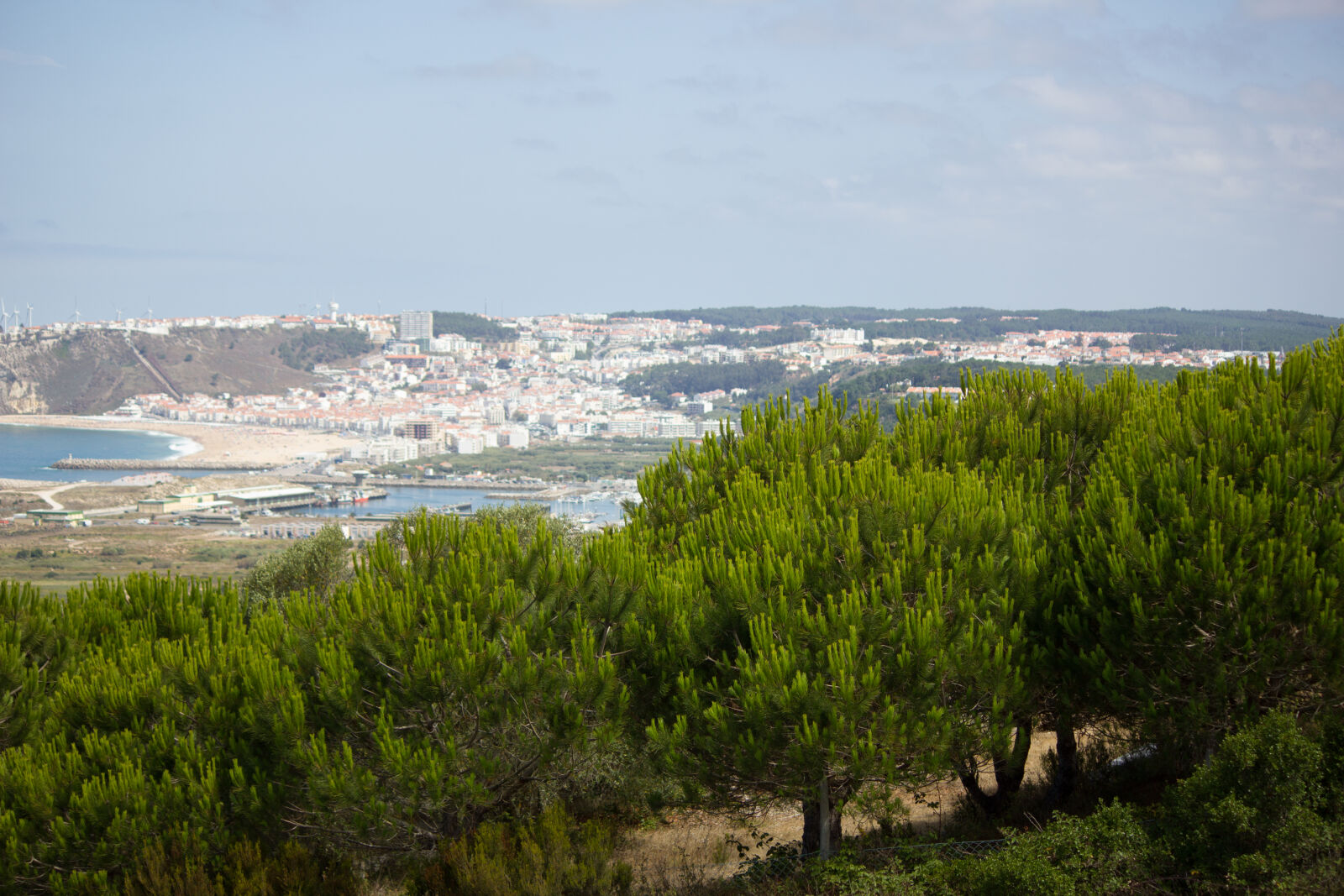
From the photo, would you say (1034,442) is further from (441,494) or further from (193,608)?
(441,494)

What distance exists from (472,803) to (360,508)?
70.4m

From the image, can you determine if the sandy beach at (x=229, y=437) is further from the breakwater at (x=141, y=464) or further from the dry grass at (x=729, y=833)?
the dry grass at (x=729, y=833)

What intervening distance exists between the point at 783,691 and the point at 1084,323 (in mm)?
133218

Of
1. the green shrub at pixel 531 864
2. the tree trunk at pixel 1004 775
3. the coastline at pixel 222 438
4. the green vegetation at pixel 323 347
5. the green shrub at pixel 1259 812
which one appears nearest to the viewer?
the green shrub at pixel 1259 812

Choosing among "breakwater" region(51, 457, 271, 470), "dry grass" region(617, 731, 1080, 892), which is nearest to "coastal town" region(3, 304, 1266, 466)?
"breakwater" region(51, 457, 271, 470)

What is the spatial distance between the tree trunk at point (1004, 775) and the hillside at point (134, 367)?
145 m

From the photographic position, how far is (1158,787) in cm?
777

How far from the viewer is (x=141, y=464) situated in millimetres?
94000

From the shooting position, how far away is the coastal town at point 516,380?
10706 centimetres

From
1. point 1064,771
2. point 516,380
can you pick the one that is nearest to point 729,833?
point 1064,771

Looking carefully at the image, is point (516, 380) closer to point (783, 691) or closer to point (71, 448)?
point (71, 448)

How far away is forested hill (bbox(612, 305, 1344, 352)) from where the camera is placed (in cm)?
8862

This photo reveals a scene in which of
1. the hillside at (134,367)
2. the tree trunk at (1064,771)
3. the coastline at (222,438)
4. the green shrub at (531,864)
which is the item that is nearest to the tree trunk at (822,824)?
the green shrub at (531,864)

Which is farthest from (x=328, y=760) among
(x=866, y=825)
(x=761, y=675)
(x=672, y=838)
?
(x=866, y=825)
